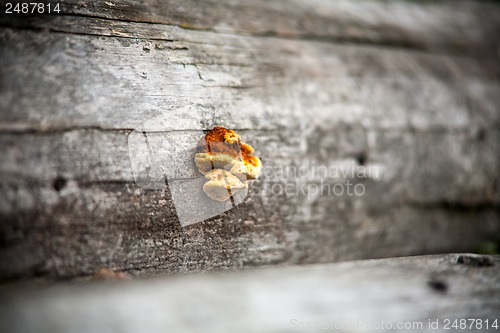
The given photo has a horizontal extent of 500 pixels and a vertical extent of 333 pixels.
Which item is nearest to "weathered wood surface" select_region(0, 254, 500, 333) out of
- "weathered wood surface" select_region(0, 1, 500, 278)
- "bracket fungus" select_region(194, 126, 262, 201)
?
"weathered wood surface" select_region(0, 1, 500, 278)

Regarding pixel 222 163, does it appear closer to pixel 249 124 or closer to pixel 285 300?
pixel 249 124

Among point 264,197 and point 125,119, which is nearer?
point 125,119

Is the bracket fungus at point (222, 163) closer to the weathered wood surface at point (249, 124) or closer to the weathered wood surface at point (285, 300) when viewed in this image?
the weathered wood surface at point (249, 124)

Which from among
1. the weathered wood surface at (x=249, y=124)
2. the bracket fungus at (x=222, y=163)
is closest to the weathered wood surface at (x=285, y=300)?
the weathered wood surface at (x=249, y=124)

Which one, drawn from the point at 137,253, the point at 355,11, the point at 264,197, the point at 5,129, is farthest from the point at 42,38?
the point at 355,11

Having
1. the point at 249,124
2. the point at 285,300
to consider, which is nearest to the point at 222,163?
the point at 249,124

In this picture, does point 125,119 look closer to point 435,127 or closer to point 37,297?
point 37,297
